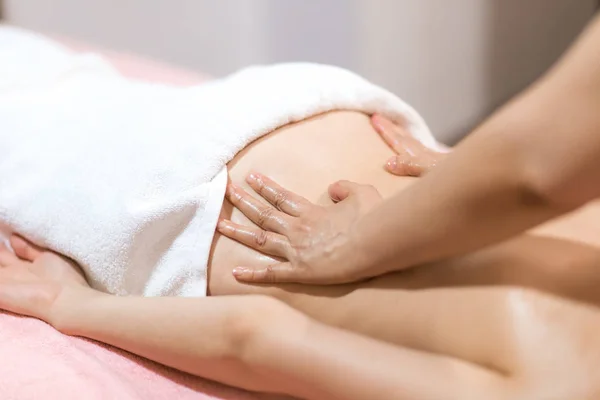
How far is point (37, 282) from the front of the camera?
96 cm

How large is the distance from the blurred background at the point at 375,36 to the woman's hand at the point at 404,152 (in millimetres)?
1010

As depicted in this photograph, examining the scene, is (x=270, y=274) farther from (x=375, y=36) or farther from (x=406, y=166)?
(x=375, y=36)

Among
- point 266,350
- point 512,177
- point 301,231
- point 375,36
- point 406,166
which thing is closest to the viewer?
point 512,177

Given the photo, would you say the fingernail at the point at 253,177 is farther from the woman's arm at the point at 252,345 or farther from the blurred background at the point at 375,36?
the blurred background at the point at 375,36

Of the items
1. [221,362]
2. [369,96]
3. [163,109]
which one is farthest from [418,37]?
[221,362]

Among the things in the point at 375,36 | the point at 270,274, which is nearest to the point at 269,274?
the point at 270,274

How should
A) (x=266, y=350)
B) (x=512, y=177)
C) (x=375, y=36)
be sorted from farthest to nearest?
1. (x=375, y=36)
2. (x=266, y=350)
3. (x=512, y=177)

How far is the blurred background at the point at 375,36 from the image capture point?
2064mm

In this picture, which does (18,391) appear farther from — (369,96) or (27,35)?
(27,35)

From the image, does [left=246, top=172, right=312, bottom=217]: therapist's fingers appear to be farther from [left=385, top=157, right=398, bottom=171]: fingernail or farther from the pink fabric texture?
the pink fabric texture

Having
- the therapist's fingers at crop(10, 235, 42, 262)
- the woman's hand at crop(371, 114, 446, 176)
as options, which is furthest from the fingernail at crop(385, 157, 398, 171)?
the therapist's fingers at crop(10, 235, 42, 262)

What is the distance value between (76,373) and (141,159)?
31 centimetres

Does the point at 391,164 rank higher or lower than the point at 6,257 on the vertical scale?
higher

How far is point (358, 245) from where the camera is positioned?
76 cm
